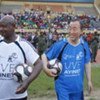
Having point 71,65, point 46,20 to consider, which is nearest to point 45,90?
point 71,65

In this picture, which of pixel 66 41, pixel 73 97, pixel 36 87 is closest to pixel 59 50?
pixel 66 41

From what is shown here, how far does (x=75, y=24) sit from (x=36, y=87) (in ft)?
20.9

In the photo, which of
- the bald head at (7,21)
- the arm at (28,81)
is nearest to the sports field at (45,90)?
the arm at (28,81)

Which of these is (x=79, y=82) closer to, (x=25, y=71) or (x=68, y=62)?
(x=68, y=62)

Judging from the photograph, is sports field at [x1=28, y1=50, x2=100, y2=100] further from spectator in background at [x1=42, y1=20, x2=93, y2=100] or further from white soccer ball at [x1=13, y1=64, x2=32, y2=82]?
white soccer ball at [x1=13, y1=64, x2=32, y2=82]

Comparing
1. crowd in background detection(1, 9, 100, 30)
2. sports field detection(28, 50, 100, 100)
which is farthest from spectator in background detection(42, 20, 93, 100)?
crowd in background detection(1, 9, 100, 30)

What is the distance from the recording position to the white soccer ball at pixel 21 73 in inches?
221

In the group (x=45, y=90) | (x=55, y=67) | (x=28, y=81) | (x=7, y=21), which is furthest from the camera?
(x=45, y=90)

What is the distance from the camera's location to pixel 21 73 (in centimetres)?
565

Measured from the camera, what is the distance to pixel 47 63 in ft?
24.2

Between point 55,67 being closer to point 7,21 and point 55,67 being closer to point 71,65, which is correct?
point 71,65

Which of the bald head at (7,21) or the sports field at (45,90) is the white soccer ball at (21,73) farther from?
the sports field at (45,90)

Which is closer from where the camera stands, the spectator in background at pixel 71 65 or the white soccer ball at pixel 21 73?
the white soccer ball at pixel 21 73

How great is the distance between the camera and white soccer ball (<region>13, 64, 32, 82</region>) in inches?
221
